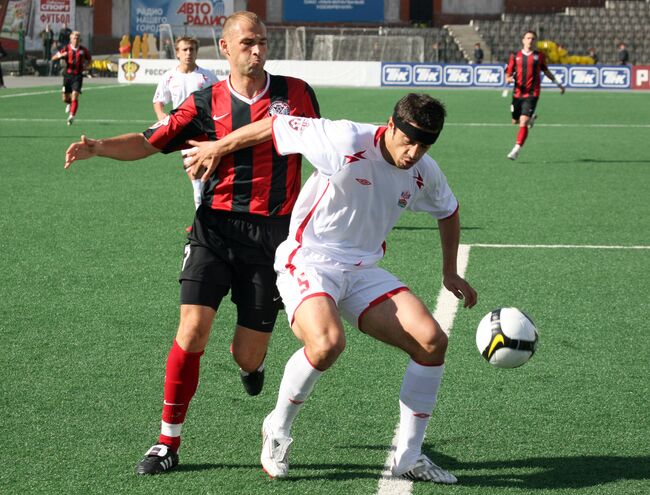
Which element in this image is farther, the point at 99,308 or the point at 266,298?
the point at 99,308

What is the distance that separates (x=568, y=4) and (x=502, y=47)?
30.8 ft

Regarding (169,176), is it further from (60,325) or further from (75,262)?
(60,325)

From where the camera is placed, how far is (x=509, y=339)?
512 centimetres

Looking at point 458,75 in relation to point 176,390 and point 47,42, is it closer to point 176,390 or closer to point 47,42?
point 47,42

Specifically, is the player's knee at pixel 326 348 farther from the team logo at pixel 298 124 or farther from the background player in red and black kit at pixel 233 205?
the team logo at pixel 298 124

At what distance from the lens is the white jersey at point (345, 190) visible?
493 centimetres

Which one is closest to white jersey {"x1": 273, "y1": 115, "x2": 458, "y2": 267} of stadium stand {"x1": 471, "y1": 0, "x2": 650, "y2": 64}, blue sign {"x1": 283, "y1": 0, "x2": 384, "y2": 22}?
stadium stand {"x1": 471, "y1": 0, "x2": 650, "y2": 64}

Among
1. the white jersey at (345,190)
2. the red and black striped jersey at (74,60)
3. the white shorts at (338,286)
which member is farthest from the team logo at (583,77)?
the white shorts at (338,286)

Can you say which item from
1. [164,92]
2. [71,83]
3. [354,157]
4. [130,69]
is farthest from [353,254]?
[130,69]

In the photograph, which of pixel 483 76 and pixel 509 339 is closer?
pixel 509 339

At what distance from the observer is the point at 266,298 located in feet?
17.4

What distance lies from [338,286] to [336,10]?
5835cm

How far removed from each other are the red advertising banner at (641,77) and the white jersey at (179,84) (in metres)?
33.6

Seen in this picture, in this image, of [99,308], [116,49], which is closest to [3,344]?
[99,308]
